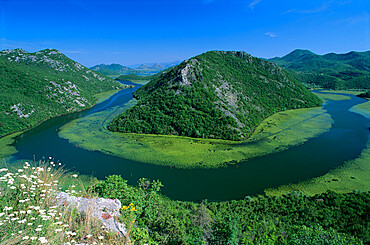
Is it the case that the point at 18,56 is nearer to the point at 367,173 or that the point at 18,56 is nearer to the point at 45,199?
the point at 45,199

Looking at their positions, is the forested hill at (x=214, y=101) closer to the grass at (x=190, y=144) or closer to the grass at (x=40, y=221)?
the grass at (x=190, y=144)

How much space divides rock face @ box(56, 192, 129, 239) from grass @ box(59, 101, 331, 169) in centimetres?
2181

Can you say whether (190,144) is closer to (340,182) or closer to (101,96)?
(340,182)

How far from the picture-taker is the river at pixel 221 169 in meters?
25.2

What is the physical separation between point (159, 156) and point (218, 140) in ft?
45.6

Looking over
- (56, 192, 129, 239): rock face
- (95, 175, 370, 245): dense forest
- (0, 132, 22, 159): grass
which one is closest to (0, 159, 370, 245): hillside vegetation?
(95, 175, 370, 245): dense forest

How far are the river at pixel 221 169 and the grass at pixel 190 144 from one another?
1721mm

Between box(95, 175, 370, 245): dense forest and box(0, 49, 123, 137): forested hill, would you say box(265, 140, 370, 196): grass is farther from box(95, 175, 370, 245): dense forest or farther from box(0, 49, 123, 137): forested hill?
box(0, 49, 123, 137): forested hill

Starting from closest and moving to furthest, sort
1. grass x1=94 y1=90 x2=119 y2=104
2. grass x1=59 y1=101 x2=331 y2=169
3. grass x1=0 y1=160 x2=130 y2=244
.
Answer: grass x1=0 y1=160 x2=130 y2=244 → grass x1=59 y1=101 x2=331 y2=169 → grass x1=94 y1=90 x2=119 y2=104

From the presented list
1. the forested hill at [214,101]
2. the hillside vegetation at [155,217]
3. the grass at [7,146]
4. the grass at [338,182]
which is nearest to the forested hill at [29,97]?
the grass at [7,146]

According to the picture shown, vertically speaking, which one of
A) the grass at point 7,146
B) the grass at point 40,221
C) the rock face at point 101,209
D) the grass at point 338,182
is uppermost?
the grass at point 40,221

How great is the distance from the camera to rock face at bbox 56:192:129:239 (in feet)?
23.0

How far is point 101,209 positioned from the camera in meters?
8.45

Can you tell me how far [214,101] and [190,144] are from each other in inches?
662
